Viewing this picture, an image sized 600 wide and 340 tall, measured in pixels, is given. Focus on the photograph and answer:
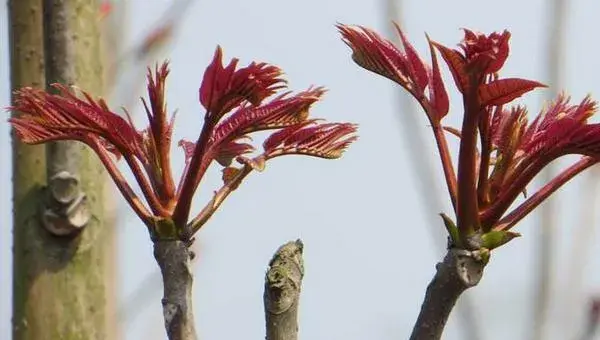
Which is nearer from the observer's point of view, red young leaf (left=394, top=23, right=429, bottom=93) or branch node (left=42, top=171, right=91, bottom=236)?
red young leaf (left=394, top=23, right=429, bottom=93)

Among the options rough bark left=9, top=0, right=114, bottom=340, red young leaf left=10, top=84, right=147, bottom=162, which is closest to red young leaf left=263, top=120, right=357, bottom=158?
red young leaf left=10, top=84, right=147, bottom=162


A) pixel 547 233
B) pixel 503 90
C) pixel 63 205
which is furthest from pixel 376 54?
pixel 547 233

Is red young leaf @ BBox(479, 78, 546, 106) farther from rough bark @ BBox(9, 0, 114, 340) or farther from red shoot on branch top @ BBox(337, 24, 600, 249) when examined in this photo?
rough bark @ BBox(9, 0, 114, 340)

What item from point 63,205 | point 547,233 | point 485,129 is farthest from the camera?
point 547,233

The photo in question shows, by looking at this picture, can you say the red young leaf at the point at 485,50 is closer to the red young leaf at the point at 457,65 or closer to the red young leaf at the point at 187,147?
the red young leaf at the point at 457,65

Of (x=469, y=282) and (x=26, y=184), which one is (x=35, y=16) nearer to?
(x=26, y=184)

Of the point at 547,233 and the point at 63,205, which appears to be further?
the point at 547,233

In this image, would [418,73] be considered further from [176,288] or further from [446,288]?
[176,288]
